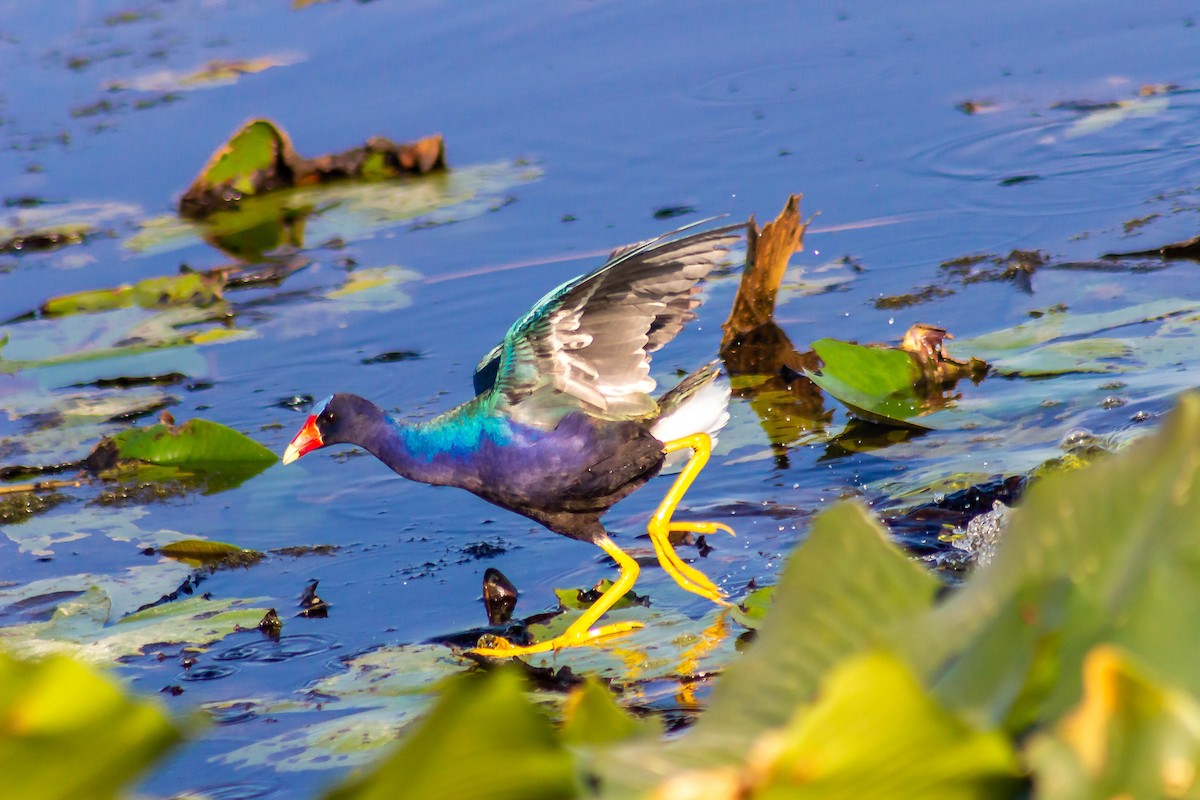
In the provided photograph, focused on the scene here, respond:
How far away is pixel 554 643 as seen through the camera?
3135mm

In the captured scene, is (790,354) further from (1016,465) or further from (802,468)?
(1016,465)

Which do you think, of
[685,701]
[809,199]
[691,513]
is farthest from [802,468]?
[809,199]

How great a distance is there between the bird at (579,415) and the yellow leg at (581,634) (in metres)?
0.10

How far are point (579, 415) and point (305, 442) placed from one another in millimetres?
790

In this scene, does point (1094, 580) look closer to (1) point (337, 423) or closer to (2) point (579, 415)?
(2) point (579, 415)

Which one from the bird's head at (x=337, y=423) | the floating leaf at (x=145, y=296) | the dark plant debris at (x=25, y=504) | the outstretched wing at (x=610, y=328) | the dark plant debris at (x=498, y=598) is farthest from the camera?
the floating leaf at (x=145, y=296)

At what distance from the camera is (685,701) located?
2703 mm

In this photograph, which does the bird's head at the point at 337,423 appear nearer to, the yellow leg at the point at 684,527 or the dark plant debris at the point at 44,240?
the yellow leg at the point at 684,527

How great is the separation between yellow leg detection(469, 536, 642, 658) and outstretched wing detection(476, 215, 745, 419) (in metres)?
0.54

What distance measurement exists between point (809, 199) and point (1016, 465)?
261cm

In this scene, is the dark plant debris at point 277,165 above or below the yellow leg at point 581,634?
above

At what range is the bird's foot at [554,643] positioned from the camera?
10.2 ft

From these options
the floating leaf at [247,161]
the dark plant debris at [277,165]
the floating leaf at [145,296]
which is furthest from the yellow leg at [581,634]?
the floating leaf at [247,161]

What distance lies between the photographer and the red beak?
396 cm
